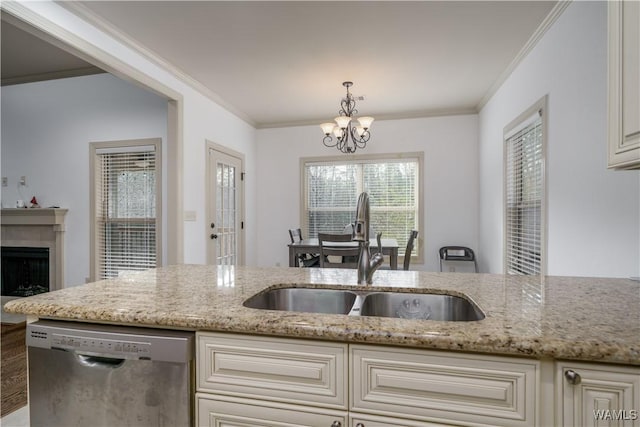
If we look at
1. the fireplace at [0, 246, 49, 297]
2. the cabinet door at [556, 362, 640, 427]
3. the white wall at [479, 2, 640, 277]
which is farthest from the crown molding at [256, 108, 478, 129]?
the cabinet door at [556, 362, 640, 427]

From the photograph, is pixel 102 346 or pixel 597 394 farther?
pixel 102 346

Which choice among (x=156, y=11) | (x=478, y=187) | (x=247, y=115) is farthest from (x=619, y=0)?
(x=247, y=115)

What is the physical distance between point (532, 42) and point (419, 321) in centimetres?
300

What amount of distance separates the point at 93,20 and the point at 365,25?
80.8 inches

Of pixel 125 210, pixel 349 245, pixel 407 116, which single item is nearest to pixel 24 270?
pixel 125 210

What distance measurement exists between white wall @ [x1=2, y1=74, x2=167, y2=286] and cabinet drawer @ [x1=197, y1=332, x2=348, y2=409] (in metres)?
3.72

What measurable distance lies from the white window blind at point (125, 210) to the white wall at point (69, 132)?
0.17 m

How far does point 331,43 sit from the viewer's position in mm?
2957

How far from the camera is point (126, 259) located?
14.0 ft

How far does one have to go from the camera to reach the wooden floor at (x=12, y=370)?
7.18 feet

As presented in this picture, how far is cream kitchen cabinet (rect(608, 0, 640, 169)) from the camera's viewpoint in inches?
36.2

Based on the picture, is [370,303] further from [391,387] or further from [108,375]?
[108,375]

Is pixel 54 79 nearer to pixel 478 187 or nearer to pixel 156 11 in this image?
pixel 156 11

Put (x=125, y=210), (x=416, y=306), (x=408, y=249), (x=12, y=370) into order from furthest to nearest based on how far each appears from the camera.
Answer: (x=125, y=210) → (x=408, y=249) → (x=12, y=370) → (x=416, y=306)
